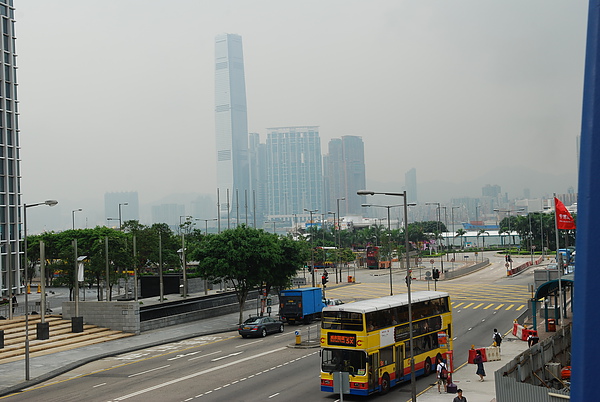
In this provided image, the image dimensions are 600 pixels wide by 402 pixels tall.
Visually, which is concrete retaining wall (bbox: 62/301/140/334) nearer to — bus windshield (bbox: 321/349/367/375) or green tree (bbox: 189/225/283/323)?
green tree (bbox: 189/225/283/323)

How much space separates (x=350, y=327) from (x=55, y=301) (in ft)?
163

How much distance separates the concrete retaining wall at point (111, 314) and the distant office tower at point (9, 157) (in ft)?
62.1

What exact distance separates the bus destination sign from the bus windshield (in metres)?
Answer: 0.30

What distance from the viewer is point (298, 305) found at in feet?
166

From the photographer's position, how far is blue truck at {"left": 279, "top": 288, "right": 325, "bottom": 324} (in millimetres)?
50406

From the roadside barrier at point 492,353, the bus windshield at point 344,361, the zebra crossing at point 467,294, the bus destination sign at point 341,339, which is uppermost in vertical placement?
the bus destination sign at point 341,339

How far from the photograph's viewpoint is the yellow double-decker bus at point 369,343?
2598 cm

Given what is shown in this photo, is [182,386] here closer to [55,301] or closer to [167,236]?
[55,301]

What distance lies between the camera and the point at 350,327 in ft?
85.9

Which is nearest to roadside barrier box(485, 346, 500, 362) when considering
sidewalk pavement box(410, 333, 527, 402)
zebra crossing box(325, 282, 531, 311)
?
sidewalk pavement box(410, 333, 527, 402)

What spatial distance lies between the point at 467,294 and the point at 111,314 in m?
38.4

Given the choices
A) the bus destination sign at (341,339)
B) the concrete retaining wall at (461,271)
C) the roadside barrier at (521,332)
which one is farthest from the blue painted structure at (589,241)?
the concrete retaining wall at (461,271)

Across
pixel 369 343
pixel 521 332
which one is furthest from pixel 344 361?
pixel 521 332

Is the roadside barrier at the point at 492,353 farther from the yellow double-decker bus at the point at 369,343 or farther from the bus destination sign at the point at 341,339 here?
the bus destination sign at the point at 341,339
